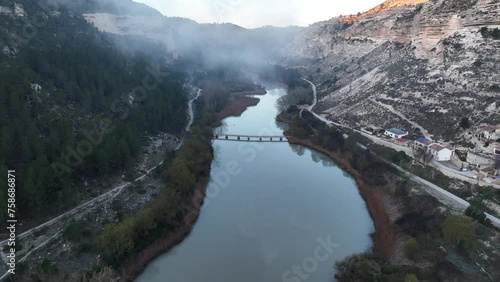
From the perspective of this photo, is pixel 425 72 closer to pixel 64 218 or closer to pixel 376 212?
pixel 376 212

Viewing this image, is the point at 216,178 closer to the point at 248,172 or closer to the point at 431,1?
the point at 248,172

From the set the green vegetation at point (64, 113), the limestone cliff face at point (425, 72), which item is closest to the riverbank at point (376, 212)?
the limestone cliff face at point (425, 72)

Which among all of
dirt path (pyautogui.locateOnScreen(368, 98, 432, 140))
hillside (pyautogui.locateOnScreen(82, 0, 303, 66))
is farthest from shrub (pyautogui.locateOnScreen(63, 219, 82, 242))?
hillside (pyautogui.locateOnScreen(82, 0, 303, 66))

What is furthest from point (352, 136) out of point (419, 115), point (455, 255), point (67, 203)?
point (67, 203)

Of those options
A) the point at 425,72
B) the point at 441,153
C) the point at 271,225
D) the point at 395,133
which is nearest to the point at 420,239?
the point at 271,225

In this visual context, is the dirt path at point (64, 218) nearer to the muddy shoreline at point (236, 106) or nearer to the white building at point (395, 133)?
the white building at point (395, 133)

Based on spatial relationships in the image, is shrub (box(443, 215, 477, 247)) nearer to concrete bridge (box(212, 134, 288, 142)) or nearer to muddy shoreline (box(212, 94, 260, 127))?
concrete bridge (box(212, 134, 288, 142))
